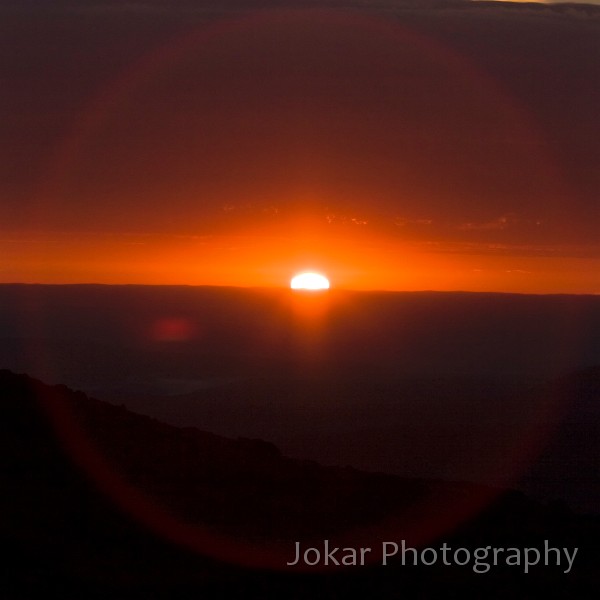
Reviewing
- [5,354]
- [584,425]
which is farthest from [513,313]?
[584,425]

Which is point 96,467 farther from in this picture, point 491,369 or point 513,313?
point 513,313

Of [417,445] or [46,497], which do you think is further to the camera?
[417,445]

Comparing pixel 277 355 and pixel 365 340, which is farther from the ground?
pixel 365 340

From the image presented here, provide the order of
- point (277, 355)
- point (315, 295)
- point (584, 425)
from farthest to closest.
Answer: point (315, 295), point (277, 355), point (584, 425)

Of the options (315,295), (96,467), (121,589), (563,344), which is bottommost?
(121,589)

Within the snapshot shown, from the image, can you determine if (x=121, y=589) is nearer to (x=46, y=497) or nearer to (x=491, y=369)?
(x=46, y=497)

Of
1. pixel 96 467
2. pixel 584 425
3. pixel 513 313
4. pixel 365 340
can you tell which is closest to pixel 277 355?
pixel 365 340

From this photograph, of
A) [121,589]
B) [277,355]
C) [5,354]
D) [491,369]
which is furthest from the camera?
[277,355]
